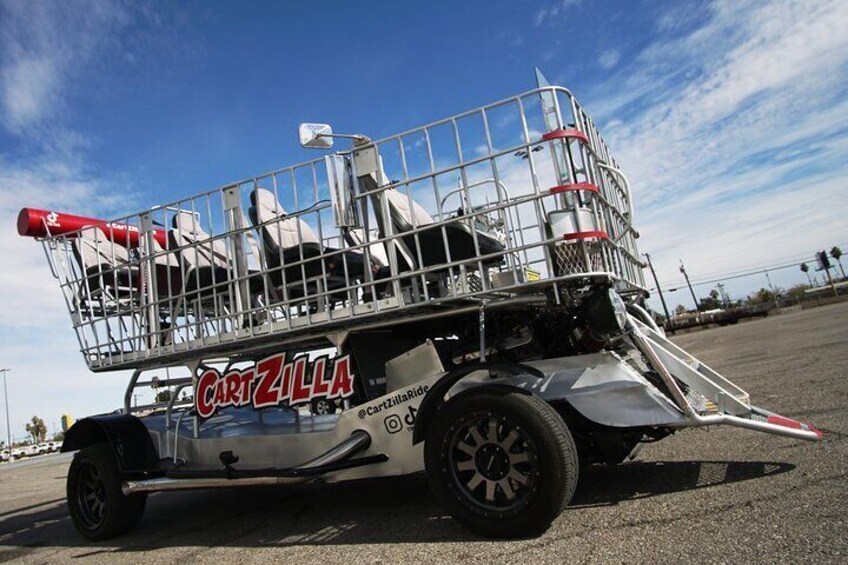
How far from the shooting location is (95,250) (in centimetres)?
604

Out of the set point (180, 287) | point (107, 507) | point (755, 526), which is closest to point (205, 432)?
point (107, 507)

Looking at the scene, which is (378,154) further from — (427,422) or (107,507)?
(107,507)

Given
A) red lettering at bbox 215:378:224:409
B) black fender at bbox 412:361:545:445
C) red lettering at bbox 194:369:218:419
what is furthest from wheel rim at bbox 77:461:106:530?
black fender at bbox 412:361:545:445

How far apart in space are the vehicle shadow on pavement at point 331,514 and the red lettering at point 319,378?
1042 mm

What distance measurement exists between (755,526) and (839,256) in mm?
119565

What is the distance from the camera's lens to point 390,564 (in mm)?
3316

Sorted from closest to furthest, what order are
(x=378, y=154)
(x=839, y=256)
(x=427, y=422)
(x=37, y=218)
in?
(x=427, y=422), (x=378, y=154), (x=37, y=218), (x=839, y=256)

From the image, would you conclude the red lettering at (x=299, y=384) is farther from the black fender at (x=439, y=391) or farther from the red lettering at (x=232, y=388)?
the black fender at (x=439, y=391)

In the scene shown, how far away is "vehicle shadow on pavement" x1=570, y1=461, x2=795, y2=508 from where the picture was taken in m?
3.98

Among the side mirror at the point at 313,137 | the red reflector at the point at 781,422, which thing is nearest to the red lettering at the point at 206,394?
the side mirror at the point at 313,137

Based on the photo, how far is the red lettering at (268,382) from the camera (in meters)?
4.74


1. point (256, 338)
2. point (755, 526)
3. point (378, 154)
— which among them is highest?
point (378, 154)

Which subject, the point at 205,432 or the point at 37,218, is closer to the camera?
the point at 205,432

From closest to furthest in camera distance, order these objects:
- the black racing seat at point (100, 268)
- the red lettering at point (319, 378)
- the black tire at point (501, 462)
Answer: the black tire at point (501, 462) < the red lettering at point (319, 378) < the black racing seat at point (100, 268)
